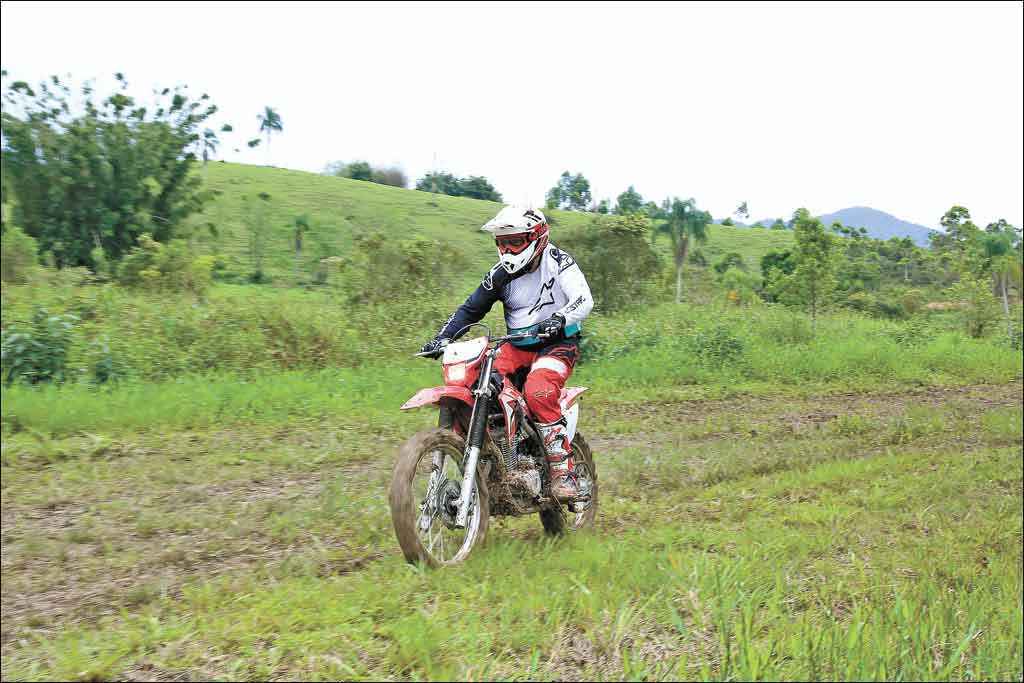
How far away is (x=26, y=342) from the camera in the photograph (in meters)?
9.97

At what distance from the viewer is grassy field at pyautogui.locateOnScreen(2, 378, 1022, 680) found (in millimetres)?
3506

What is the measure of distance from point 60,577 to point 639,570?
3177 millimetres

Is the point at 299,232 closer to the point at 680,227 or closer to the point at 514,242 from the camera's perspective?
the point at 680,227

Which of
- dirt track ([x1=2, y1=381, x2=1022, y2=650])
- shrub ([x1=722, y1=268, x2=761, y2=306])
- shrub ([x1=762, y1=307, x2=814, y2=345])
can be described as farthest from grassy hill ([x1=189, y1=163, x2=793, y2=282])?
shrub ([x1=762, y1=307, x2=814, y2=345])

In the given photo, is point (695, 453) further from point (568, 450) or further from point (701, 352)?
point (701, 352)

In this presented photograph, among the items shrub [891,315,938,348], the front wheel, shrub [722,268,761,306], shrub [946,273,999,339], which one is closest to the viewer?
the front wheel

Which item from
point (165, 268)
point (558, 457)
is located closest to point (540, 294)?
point (558, 457)

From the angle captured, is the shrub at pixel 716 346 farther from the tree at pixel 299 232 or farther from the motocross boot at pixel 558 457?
the motocross boot at pixel 558 457

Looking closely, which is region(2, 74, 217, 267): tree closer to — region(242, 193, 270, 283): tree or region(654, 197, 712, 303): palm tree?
region(242, 193, 270, 283): tree

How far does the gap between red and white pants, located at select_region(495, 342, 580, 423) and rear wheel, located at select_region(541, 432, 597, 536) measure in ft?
2.19

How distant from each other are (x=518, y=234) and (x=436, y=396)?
0.99m

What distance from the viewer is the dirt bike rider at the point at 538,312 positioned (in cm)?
456

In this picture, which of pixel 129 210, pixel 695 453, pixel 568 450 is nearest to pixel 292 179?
pixel 129 210

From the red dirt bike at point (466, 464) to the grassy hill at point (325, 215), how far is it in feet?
2.19
